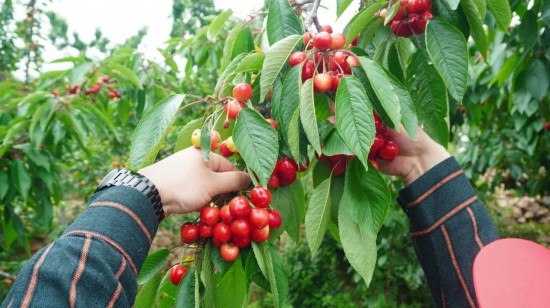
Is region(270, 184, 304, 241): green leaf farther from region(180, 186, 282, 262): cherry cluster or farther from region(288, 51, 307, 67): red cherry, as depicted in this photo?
region(288, 51, 307, 67): red cherry

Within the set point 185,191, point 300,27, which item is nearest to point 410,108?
point 300,27

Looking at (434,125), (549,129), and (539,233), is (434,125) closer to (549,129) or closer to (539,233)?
(549,129)

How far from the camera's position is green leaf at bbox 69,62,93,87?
2.31m

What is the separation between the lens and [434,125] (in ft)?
2.95

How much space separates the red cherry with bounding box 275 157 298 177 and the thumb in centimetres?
7

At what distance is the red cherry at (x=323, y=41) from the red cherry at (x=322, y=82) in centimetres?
6

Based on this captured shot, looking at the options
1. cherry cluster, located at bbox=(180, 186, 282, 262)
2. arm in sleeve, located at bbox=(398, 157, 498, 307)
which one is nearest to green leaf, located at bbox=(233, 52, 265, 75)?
cherry cluster, located at bbox=(180, 186, 282, 262)

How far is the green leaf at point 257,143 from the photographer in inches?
29.5

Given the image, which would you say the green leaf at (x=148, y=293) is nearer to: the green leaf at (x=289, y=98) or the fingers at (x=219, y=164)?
the fingers at (x=219, y=164)

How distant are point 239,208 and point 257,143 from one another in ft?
0.42

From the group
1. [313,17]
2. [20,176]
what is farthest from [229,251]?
[20,176]

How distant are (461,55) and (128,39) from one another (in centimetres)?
789

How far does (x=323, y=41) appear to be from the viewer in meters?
0.81

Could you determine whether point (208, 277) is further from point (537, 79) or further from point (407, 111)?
point (537, 79)
